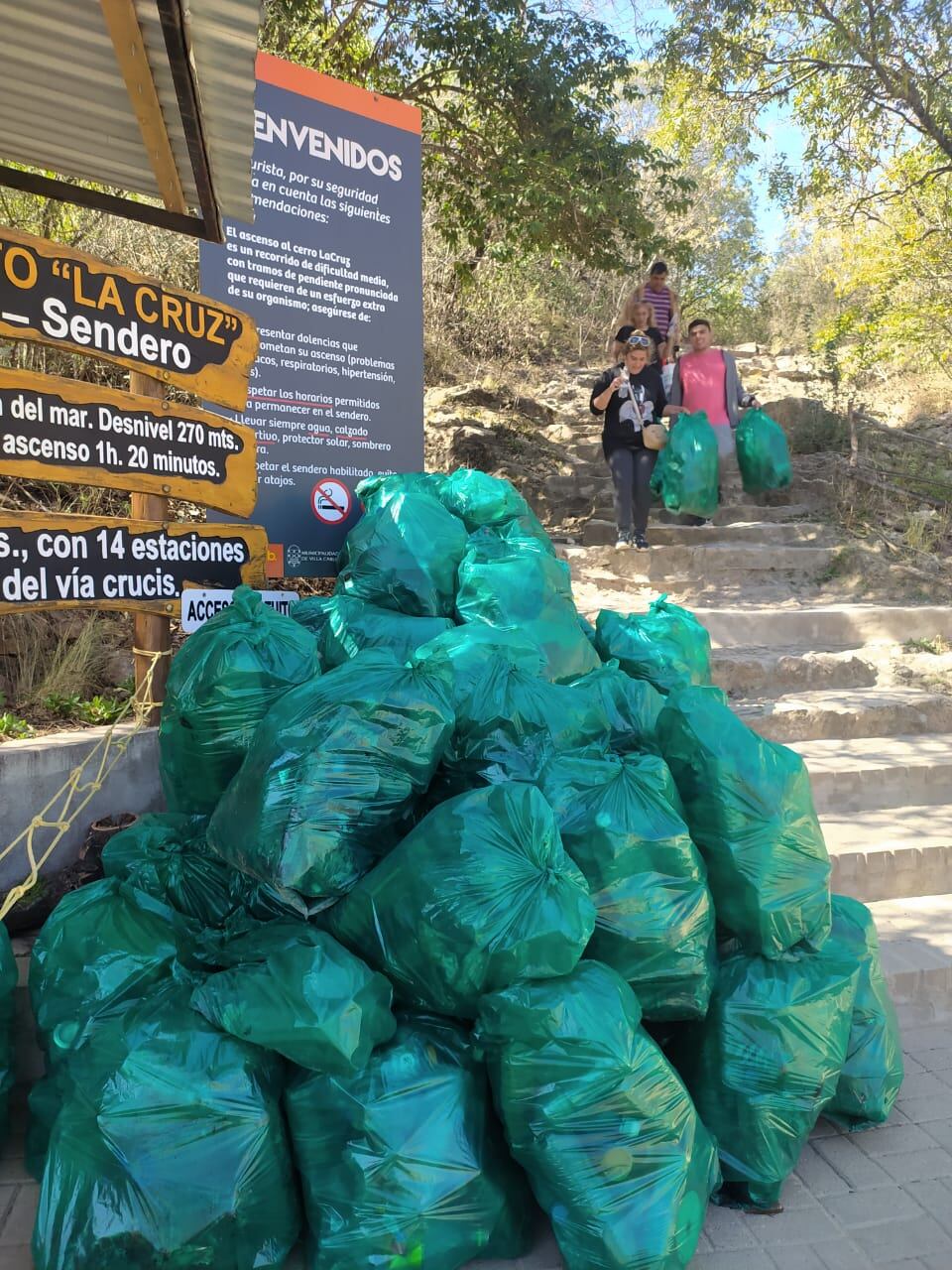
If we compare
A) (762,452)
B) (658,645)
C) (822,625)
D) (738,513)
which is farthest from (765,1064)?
(738,513)

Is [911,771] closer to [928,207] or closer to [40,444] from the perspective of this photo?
[40,444]

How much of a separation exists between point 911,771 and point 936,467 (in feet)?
19.0

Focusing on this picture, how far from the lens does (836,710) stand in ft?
15.0

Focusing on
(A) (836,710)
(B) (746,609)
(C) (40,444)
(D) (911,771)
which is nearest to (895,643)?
(B) (746,609)

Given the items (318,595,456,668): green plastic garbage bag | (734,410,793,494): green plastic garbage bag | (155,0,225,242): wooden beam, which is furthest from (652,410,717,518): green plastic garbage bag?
(155,0,225,242): wooden beam

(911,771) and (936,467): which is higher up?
(936,467)

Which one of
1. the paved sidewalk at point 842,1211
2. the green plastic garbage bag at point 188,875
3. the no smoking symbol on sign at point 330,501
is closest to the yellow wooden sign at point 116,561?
the no smoking symbol on sign at point 330,501

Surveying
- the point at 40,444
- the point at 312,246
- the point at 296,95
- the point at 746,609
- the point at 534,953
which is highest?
the point at 296,95

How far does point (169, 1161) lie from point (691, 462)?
544cm

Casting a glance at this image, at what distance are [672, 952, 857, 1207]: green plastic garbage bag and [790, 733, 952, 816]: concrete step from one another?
1772 millimetres

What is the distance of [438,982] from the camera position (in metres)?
1.87

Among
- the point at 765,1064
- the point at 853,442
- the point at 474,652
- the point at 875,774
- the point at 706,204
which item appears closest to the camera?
the point at 765,1064

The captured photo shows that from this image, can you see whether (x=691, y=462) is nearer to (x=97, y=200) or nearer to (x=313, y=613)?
(x=313, y=613)

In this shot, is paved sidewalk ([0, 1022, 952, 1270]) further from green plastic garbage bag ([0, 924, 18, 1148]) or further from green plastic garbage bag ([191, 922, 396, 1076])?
green plastic garbage bag ([191, 922, 396, 1076])
